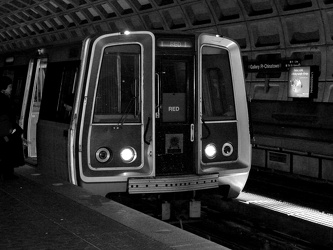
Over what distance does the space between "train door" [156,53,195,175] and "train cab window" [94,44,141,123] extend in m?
0.31

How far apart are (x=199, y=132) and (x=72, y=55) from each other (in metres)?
2.11

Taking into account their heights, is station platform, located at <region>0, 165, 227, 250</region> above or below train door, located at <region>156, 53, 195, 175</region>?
below

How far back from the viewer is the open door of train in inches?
328

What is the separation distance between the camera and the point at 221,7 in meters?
20.9

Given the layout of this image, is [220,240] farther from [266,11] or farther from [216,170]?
[266,11]

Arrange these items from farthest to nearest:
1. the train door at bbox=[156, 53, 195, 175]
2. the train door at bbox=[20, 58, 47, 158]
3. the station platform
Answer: the train door at bbox=[20, 58, 47, 158] < the train door at bbox=[156, 53, 195, 175] < the station platform

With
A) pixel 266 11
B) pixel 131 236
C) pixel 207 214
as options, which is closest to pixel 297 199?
pixel 207 214


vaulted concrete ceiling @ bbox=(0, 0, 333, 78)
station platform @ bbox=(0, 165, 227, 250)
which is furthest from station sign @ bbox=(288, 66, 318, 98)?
station platform @ bbox=(0, 165, 227, 250)

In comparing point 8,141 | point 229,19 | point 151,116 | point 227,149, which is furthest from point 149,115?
point 229,19

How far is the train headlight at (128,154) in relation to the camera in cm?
855

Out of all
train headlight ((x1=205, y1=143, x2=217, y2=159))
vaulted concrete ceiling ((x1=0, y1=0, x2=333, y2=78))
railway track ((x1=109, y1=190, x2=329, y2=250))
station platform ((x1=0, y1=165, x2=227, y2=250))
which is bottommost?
railway track ((x1=109, y1=190, x2=329, y2=250))

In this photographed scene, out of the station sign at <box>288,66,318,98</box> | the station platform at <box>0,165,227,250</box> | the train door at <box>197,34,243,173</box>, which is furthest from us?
the station sign at <box>288,66,318,98</box>

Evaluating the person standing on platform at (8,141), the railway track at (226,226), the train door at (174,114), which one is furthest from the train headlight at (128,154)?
the person standing on platform at (8,141)

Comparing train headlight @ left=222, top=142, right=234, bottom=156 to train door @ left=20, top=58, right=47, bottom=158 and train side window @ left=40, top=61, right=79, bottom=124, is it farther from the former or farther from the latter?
train door @ left=20, top=58, right=47, bottom=158
